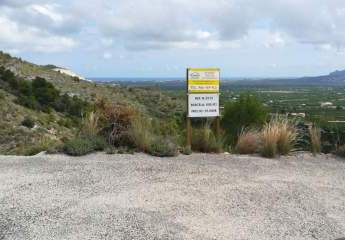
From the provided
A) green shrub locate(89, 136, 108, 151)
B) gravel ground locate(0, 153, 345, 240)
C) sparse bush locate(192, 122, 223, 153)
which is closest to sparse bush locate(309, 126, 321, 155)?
gravel ground locate(0, 153, 345, 240)

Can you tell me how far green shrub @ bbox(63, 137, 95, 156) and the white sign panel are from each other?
2.50 meters

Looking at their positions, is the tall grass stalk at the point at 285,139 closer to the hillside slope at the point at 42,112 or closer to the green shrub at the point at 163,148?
the green shrub at the point at 163,148

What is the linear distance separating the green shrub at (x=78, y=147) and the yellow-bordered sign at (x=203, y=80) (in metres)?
2.70

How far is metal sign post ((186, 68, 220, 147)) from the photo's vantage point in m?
11.9

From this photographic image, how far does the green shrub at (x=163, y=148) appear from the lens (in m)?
11.2

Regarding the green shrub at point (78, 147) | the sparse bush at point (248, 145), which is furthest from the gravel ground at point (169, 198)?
the sparse bush at point (248, 145)

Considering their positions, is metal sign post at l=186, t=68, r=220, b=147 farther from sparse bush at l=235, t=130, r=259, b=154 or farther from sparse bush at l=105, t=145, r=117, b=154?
sparse bush at l=105, t=145, r=117, b=154

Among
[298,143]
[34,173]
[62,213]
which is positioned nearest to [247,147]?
[298,143]

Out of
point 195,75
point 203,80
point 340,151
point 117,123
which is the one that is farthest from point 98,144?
point 340,151

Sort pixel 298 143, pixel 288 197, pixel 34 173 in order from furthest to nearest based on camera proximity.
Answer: pixel 298 143 < pixel 34 173 < pixel 288 197

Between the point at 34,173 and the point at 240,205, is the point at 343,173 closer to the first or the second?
the point at 240,205

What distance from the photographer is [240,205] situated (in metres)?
7.30

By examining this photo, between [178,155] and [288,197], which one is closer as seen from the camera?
[288,197]

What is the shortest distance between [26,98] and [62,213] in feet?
115
